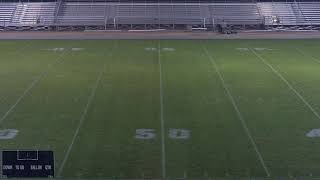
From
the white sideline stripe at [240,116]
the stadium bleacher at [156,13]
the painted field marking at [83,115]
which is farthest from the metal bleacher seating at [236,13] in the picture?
the painted field marking at [83,115]

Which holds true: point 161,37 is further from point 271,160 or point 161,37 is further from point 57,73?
point 271,160

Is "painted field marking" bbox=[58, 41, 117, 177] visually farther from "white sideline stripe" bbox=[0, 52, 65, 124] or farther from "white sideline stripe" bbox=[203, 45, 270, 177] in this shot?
"white sideline stripe" bbox=[203, 45, 270, 177]

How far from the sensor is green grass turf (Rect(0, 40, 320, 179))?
12.0 m

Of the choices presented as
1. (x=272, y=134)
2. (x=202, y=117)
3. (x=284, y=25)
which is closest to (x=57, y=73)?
(x=202, y=117)

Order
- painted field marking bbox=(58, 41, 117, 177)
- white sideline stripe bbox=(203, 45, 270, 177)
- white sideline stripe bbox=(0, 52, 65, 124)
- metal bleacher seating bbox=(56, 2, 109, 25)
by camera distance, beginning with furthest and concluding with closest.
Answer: metal bleacher seating bbox=(56, 2, 109, 25)
white sideline stripe bbox=(0, 52, 65, 124)
white sideline stripe bbox=(203, 45, 270, 177)
painted field marking bbox=(58, 41, 117, 177)

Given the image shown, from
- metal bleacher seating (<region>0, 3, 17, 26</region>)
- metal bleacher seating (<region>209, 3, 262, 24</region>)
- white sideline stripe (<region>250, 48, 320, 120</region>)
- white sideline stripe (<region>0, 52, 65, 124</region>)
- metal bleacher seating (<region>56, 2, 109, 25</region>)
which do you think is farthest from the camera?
metal bleacher seating (<region>209, 3, 262, 24</region>)

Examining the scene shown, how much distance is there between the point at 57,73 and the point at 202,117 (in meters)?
6.83

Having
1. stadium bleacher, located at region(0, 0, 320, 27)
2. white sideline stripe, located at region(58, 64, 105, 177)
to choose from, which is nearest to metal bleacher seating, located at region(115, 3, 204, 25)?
stadium bleacher, located at region(0, 0, 320, 27)

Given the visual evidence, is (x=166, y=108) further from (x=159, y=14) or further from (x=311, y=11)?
(x=311, y=11)

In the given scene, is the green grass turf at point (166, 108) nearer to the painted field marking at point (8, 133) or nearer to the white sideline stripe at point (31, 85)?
the white sideline stripe at point (31, 85)
